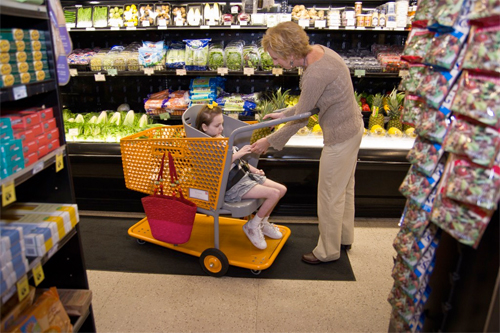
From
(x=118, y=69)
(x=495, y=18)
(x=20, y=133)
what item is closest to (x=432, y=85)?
(x=495, y=18)

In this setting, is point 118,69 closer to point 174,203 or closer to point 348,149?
point 174,203

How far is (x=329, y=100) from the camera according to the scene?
8.62 feet

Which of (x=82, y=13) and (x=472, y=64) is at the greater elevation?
(x=82, y=13)

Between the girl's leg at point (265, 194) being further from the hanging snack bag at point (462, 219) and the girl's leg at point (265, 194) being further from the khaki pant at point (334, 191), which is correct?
the hanging snack bag at point (462, 219)

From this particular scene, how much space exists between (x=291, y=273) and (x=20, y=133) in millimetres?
2060

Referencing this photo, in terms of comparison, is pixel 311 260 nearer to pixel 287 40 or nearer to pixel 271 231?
pixel 271 231

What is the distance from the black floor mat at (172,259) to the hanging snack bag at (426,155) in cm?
151

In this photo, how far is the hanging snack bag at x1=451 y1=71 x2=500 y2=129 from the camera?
1.30 metres

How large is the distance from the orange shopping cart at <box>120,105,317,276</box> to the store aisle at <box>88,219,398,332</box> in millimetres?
188

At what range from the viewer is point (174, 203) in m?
2.81

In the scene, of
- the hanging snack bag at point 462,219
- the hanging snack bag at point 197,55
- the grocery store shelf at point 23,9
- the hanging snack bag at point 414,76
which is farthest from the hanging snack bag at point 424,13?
the hanging snack bag at point 197,55

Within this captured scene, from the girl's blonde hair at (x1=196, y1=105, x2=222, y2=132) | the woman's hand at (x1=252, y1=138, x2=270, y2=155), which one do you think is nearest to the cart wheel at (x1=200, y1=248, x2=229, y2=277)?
the woman's hand at (x1=252, y1=138, x2=270, y2=155)

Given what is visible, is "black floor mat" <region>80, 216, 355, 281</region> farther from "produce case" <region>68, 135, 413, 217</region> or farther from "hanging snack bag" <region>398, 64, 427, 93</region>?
"hanging snack bag" <region>398, 64, 427, 93</region>

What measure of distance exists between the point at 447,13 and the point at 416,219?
827 millimetres
